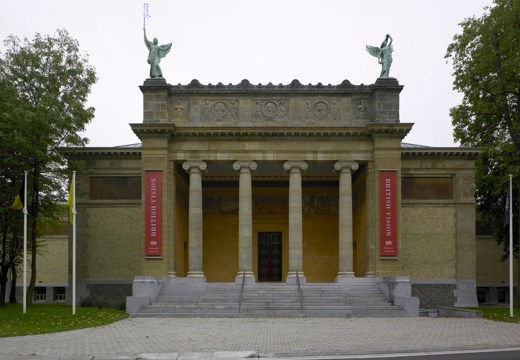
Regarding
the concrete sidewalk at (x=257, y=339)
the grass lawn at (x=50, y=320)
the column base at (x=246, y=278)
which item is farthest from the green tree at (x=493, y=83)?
the grass lawn at (x=50, y=320)

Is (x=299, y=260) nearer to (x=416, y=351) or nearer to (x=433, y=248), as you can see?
(x=433, y=248)

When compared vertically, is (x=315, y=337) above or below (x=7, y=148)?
below

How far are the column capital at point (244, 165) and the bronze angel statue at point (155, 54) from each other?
6.44 meters

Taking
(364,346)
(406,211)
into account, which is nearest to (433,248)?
(406,211)

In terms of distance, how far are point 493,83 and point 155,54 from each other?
60.2ft

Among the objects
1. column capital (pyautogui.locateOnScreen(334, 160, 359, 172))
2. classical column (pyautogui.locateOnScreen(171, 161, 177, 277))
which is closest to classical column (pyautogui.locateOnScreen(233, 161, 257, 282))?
classical column (pyautogui.locateOnScreen(171, 161, 177, 277))

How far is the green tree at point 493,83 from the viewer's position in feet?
115

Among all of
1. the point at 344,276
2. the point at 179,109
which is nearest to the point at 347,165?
the point at 344,276

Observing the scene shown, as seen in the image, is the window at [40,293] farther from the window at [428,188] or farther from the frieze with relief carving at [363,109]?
the frieze with relief carving at [363,109]

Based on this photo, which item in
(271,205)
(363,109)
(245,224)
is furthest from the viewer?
(271,205)

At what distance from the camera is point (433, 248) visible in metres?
41.1

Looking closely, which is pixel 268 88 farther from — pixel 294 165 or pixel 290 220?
pixel 290 220

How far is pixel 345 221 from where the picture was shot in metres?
36.1

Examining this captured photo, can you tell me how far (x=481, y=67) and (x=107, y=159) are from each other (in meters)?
22.2
